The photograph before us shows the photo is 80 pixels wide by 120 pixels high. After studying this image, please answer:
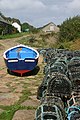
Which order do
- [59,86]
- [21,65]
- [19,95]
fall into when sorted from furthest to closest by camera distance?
[21,65], [19,95], [59,86]

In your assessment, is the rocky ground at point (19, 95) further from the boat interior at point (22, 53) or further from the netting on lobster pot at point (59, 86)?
the boat interior at point (22, 53)

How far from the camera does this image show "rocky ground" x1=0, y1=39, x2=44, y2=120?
6582 millimetres

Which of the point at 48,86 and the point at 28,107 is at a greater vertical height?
the point at 48,86

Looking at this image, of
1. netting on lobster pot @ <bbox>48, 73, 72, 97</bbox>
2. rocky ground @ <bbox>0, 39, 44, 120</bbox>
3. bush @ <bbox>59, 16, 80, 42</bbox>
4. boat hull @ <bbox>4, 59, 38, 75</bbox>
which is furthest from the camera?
bush @ <bbox>59, 16, 80, 42</bbox>

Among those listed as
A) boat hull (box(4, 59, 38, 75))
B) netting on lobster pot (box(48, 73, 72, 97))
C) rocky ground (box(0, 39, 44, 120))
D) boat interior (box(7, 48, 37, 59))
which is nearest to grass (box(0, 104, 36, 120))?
rocky ground (box(0, 39, 44, 120))

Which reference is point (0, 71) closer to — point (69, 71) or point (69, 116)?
point (69, 71)

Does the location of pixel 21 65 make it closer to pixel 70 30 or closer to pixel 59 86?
pixel 59 86

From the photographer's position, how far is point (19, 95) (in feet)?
27.7

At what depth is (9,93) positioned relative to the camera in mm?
8641

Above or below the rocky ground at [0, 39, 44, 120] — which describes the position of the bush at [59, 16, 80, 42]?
above

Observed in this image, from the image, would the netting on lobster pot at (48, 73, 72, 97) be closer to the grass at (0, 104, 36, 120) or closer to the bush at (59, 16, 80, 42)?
the grass at (0, 104, 36, 120)

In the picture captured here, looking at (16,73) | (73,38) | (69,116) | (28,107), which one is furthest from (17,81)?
(73,38)

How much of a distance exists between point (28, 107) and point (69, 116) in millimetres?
1849

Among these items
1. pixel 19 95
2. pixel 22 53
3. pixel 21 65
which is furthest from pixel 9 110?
pixel 22 53
